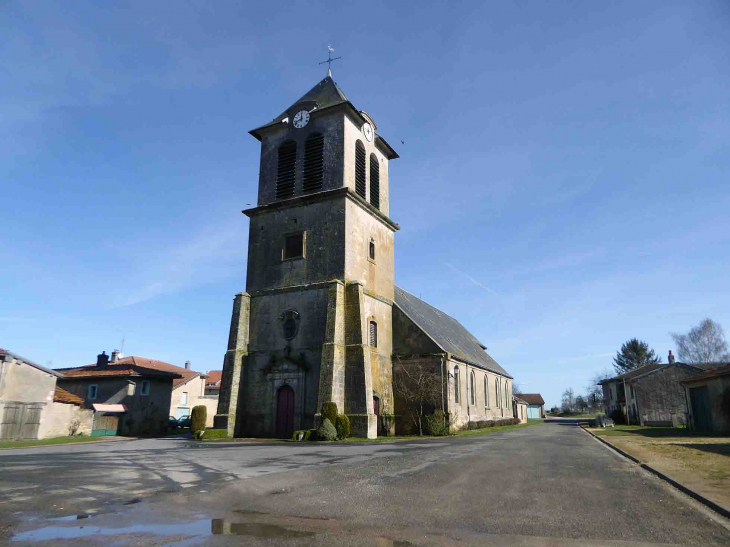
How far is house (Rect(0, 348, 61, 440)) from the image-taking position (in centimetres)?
2544

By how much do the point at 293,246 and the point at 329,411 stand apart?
9554 millimetres

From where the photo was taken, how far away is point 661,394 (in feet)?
131

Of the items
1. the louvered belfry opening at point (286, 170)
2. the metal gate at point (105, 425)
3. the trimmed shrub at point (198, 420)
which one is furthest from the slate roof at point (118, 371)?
the louvered belfry opening at point (286, 170)

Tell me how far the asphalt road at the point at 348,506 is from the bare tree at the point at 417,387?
49.2ft

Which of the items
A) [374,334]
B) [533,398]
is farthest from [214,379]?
[533,398]

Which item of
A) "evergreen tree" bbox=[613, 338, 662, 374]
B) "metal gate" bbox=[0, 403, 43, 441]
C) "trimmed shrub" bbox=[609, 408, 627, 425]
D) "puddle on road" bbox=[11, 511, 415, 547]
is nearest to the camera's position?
"puddle on road" bbox=[11, 511, 415, 547]

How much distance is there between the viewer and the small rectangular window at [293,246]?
2629cm

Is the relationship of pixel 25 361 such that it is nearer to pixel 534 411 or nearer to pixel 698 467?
pixel 698 467

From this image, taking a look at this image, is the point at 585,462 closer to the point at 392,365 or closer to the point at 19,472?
the point at 19,472

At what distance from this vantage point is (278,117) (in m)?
29.8

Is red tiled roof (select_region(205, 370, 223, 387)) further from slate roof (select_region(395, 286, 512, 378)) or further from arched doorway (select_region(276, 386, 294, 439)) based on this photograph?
arched doorway (select_region(276, 386, 294, 439))

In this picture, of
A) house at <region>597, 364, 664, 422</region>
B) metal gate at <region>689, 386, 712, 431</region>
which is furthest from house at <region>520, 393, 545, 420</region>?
metal gate at <region>689, 386, 712, 431</region>

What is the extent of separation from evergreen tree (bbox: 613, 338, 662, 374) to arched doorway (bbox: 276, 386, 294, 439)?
84.2 m

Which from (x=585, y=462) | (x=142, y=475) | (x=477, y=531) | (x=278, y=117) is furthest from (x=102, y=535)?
(x=278, y=117)
